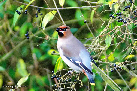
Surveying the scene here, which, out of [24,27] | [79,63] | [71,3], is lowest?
[79,63]

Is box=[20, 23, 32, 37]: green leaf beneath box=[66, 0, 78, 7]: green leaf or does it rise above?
beneath

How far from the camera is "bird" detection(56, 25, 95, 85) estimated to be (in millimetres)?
2539

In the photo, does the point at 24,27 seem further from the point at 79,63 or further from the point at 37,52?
the point at 79,63

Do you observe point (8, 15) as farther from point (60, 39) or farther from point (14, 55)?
point (60, 39)

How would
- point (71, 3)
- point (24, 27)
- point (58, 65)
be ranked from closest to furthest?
point (58, 65) → point (71, 3) → point (24, 27)

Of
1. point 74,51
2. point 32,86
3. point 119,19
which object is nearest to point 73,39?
point 74,51

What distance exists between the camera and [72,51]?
2.63 meters

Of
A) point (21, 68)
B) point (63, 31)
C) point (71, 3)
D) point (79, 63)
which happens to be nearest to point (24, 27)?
point (21, 68)

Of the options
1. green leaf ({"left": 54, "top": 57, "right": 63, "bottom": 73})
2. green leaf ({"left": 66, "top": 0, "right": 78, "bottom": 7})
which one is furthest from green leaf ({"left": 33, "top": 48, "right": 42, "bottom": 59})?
green leaf ({"left": 54, "top": 57, "right": 63, "bottom": 73})

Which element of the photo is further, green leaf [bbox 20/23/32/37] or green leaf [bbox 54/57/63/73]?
green leaf [bbox 20/23/32/37]

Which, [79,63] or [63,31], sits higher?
[63,31]

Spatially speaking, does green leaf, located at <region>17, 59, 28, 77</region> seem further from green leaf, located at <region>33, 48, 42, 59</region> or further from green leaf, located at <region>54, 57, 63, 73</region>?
green leaf, located at <region>54, 57, 63, 73</region>

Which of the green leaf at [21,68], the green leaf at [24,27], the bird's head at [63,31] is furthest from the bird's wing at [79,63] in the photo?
the green leaf at [24,27]

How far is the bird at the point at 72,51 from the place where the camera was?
254 centimetres
